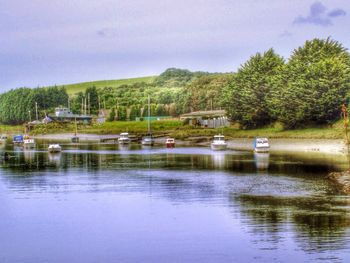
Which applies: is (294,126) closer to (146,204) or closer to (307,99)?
(307,99)

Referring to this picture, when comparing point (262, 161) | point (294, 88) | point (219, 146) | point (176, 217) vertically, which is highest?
point (294, 88)

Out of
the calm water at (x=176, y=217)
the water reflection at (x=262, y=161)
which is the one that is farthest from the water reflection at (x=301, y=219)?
the water reflection at (x=262, y=161)

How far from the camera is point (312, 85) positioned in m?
153

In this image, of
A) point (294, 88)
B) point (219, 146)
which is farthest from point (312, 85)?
point (219, 146)

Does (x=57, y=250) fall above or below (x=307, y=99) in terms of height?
below

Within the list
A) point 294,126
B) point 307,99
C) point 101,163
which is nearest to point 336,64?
point 307,99

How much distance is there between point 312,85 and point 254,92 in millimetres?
35265

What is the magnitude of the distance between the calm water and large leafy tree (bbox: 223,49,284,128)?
9313cm

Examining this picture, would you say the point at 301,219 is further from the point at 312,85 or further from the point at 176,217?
the point at 312,85

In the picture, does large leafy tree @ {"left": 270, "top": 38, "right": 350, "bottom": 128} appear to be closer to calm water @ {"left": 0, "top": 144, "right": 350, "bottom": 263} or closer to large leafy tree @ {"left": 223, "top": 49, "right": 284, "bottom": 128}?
large leafy tree @ {"left": 223, "top": 49, "right": 284, "bottom": 128}

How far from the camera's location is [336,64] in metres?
153

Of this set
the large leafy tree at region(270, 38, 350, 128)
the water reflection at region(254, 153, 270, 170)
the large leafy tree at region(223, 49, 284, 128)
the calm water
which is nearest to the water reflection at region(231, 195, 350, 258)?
the calm water

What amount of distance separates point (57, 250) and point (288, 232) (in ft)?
54.3

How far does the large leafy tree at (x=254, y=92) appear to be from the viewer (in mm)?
185250
